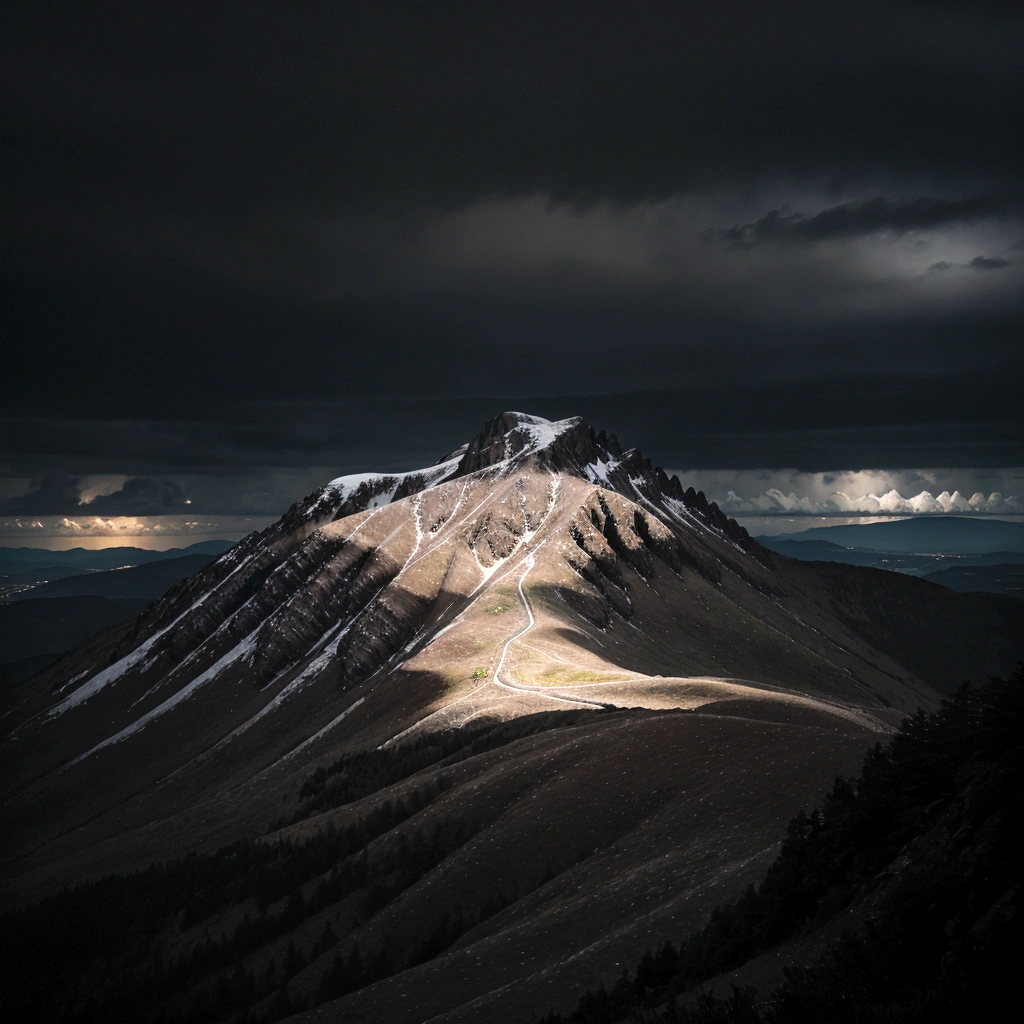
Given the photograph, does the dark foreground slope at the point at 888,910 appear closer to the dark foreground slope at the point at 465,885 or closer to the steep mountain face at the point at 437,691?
the dark foreground slope at the point at 465,885

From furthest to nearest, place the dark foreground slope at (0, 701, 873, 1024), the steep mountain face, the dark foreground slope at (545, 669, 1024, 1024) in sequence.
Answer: the steep mountain face
the dark foreground slope at (0, 701, 873, 1024)
the dark foreground slope at (545, 669, 1024, 1024)

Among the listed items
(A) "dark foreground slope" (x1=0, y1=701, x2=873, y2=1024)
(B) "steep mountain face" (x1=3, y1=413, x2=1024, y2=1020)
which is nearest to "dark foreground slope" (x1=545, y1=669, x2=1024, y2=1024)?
(A) "dark foreground slope" (x1=0, y1=701, x2=873, y2=1024)

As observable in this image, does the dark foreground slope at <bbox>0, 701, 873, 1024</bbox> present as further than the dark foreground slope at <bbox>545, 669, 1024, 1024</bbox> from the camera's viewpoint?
Yes

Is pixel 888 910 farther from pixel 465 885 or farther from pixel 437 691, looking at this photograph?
pixel 437 691

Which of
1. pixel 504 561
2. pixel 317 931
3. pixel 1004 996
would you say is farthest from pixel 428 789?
pixel 504 561

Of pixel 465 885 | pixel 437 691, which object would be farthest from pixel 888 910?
pixel 437 691

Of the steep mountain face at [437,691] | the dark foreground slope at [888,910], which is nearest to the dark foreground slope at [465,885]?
the steep mountain face at [437,691]

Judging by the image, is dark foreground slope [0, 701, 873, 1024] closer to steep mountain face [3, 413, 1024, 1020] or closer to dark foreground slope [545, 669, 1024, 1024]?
steep mountain face [3, 413, 1024, 1020]

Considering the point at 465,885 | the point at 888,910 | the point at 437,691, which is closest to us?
the point at 888,910
